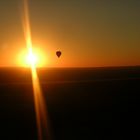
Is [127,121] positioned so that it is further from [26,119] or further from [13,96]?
[13,96]

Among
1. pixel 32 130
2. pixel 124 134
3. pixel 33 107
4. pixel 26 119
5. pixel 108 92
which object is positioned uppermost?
pixel 108 92

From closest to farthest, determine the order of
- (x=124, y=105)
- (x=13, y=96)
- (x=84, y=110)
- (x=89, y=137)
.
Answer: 1. (x=89, y=137)
2. (x=84, y=110)
3. (x=124, y=105)
4. (x=13, y=96)

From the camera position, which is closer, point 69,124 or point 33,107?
point 69,124

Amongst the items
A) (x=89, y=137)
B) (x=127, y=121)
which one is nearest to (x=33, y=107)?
(x=127, y=121)

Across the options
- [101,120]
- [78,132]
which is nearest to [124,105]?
[101,120]

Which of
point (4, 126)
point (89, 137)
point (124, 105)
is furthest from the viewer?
point (124, 105)

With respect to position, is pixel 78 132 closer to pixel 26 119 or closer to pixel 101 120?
pixel 101 120

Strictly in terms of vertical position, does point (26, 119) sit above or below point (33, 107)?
below

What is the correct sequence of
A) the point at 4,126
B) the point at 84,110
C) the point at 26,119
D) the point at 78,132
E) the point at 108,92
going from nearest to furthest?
the point at 78,132 → the point at 4,126 → the point at 26,119 → the point at 84,110 → the point at 108,92

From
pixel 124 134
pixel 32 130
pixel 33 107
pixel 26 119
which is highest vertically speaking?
pixel 33 107
